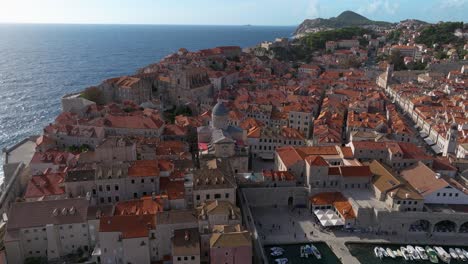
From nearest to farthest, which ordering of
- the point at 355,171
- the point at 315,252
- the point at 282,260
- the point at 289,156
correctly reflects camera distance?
the point at 282,260
the point at 315,252
the point at 355,171
the point at 289,156

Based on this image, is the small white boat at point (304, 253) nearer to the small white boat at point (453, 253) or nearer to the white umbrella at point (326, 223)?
the white umbrella at point (326, 223)

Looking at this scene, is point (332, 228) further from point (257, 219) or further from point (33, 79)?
point (33, 79)

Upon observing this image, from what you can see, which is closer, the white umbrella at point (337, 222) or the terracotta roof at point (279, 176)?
the white umbrella at point (337, 222)

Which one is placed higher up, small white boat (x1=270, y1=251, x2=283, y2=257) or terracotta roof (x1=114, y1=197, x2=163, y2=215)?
terracotta roof (x1=114, y1=197, x2=163, y2=215)

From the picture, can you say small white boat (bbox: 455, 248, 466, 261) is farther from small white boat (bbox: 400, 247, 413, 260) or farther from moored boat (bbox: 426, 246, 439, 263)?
small white boat (bbox: 400, 247, 413, 260)

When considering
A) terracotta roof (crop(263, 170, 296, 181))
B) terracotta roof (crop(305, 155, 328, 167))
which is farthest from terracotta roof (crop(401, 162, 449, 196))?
Answer: terracotta roof (crop(263, 170, 296, 181))

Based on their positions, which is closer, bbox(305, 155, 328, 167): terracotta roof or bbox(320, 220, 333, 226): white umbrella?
bbox(320, 220, 333, 226): white umbrella

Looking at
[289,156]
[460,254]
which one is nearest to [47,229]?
[289,156]

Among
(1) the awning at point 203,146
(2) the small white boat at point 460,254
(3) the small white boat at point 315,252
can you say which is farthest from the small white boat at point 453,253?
(1) the awning at point 203,146

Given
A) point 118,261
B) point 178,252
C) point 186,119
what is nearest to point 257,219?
point 178,252

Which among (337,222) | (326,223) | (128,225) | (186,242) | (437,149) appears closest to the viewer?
(186,242)

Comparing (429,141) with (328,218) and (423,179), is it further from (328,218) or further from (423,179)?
(328,218)
